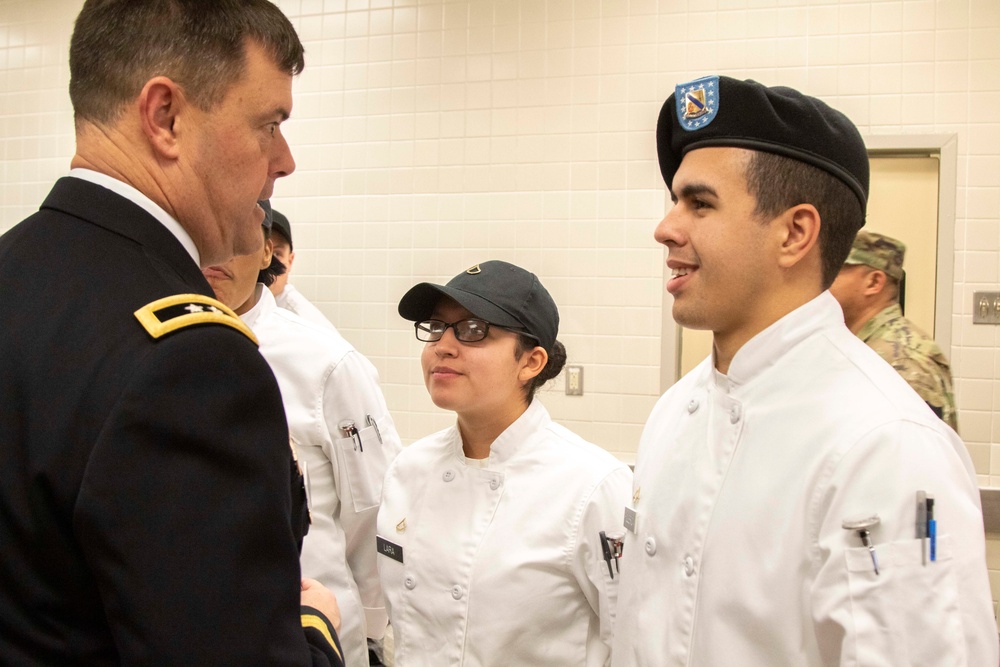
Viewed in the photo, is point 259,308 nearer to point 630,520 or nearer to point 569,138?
point 630,520

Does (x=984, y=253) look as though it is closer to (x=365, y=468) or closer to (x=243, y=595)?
(x=365, y=468)

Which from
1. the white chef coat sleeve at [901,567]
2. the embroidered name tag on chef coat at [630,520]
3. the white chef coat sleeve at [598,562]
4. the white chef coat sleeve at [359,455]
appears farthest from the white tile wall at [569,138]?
the white chef coat sleeve at [901,567]

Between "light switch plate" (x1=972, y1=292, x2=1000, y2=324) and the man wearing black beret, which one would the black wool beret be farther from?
"light switch plate" (x1=972, y1=292, x2=1000, y2=324)

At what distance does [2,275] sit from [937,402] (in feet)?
8.24

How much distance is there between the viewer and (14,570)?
774 mm

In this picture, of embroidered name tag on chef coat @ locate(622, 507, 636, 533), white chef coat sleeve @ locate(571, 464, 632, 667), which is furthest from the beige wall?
embroidered name tag on chef coat @ locate(622, 507, 636, 533)

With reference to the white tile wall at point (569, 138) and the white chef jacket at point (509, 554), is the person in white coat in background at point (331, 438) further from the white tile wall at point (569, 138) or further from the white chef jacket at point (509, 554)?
the white tile wall at point (569, 138)

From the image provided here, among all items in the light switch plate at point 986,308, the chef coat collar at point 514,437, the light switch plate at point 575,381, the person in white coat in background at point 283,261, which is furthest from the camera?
the light switch plate at point 575,381

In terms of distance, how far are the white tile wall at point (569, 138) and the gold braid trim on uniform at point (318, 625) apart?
10.2 feet

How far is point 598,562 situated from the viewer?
175 cm

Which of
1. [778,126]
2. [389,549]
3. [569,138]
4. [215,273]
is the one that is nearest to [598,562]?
[389,549]

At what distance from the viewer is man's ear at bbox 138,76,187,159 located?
0.92 m

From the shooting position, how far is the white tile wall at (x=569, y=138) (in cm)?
369

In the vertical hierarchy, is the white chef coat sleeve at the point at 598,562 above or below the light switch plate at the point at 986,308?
below
